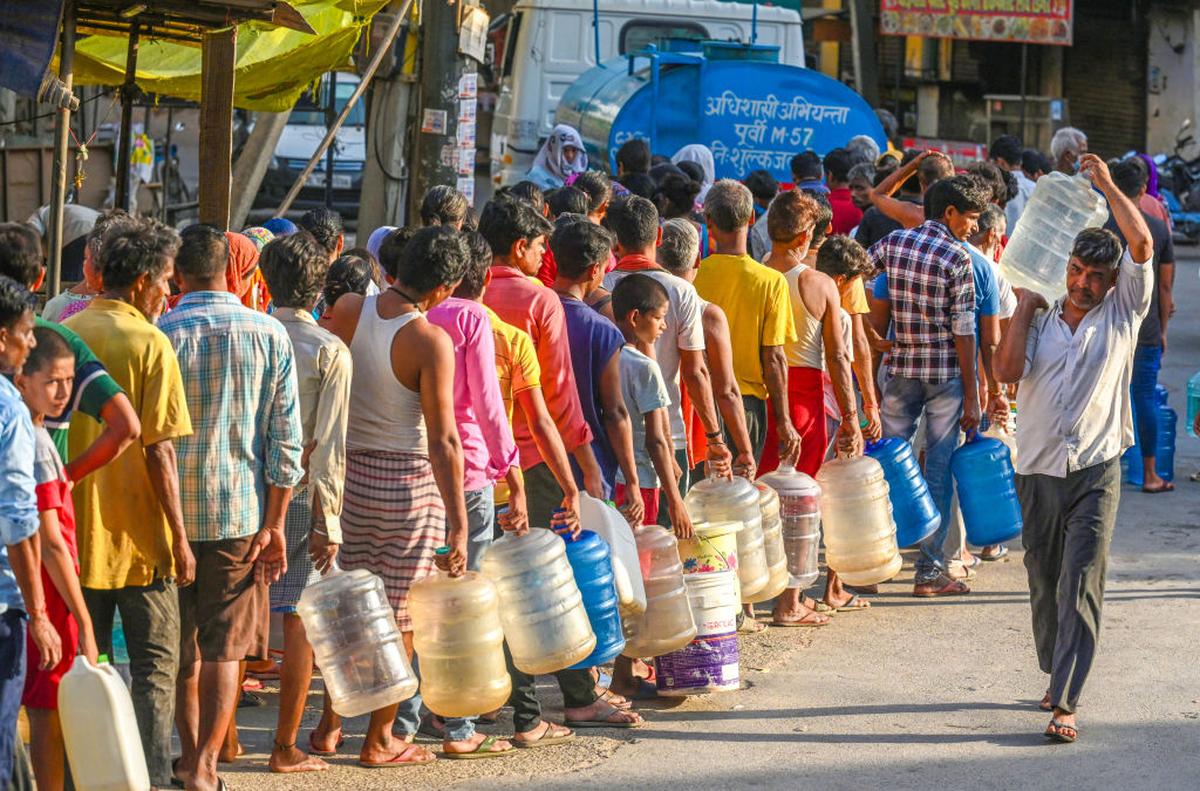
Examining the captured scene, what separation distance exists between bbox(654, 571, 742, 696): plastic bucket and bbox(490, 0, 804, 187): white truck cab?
911 cm

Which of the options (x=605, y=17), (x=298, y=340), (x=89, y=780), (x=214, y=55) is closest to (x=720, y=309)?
(x=298, y=340)

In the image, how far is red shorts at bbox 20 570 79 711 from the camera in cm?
436

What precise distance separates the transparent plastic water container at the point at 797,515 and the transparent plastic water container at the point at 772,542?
9.0 inches

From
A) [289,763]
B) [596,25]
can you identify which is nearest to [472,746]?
[289,763]

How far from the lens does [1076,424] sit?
6094 mm

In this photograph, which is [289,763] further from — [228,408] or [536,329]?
[536,329]

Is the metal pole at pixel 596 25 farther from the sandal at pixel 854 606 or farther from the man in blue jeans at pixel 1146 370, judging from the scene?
the sandal at pixel 854 606

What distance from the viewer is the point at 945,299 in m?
7.99

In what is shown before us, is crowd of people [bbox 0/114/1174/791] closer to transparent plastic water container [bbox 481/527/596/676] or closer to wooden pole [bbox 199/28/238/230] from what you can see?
transparent plastic water container [bbox 481/527/596/676]

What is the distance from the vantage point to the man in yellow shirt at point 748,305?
726cm

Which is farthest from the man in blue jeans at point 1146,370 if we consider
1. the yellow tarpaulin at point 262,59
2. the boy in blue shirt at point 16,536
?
the boy in blue shirt at point 16,536

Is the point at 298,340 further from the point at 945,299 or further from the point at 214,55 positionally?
the point at 945,299

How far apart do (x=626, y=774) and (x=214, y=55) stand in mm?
3904

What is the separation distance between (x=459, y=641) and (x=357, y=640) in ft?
1.05
